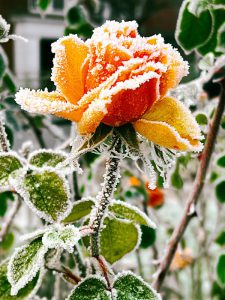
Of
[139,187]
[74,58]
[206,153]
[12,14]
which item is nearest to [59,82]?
[74,58]

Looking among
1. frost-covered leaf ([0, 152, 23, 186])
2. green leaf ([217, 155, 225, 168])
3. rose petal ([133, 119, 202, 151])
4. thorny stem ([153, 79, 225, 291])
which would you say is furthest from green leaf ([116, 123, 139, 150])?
green leaf ([217, 155, 225, 168])

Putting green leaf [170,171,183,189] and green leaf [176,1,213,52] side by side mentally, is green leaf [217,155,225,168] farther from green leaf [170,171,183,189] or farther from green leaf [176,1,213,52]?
green leaf [176,1,213,52]

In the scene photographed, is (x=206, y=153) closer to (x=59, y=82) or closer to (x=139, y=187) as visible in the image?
(x=59, y=82)

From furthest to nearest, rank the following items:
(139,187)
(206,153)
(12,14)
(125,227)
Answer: (12,14) → (139,187) → (206,153) → (125,227)

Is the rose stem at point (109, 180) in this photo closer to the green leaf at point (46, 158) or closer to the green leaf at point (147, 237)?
the green leaf at point (46, 158)

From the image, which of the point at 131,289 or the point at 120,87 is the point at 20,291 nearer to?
the point at 131,289
